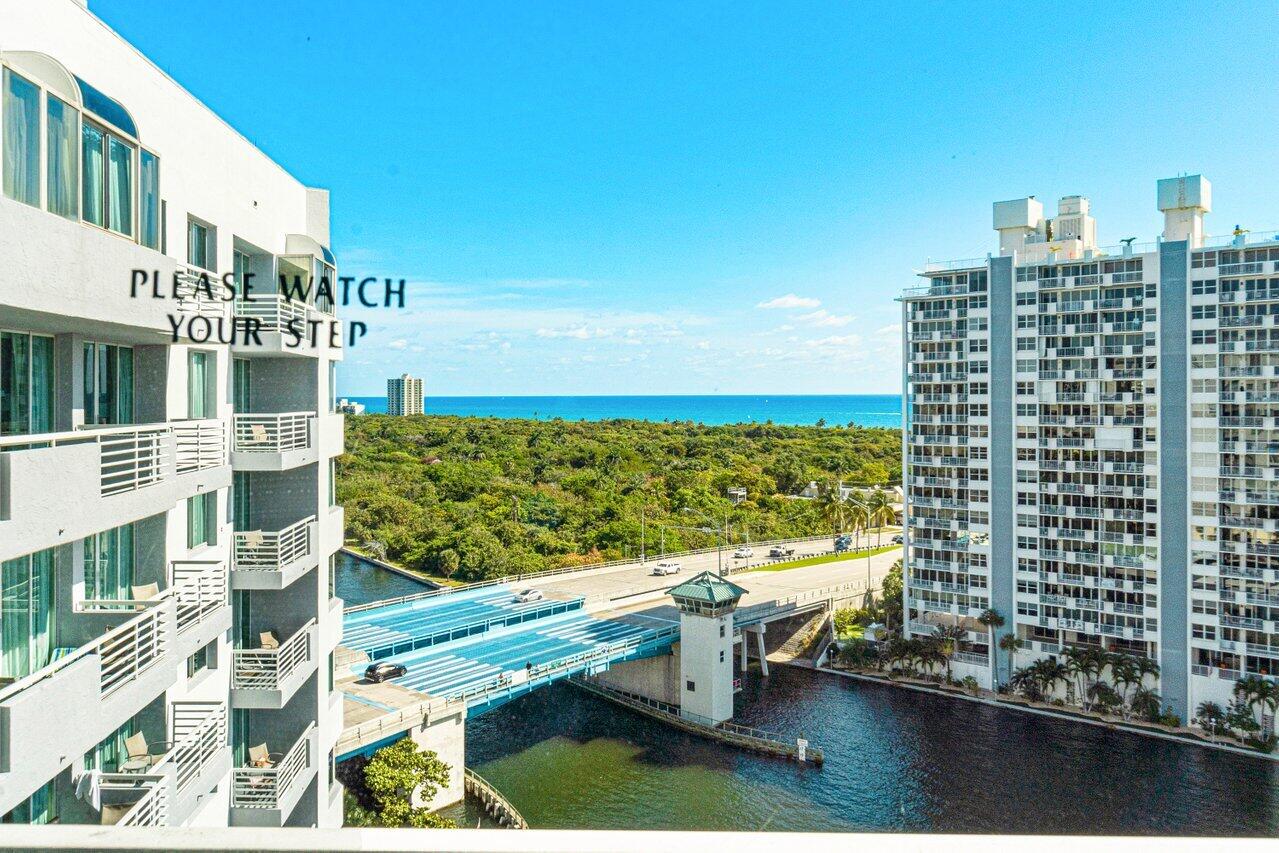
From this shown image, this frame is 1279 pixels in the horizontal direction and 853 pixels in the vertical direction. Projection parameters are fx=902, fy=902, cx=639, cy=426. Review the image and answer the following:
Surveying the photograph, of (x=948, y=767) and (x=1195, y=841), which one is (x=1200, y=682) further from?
(x=1195, y=841)

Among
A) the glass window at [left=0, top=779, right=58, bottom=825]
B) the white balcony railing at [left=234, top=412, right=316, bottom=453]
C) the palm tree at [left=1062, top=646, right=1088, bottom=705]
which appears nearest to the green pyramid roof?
the palm tree at [left=1062, top=646, right=1088, bottom=705]

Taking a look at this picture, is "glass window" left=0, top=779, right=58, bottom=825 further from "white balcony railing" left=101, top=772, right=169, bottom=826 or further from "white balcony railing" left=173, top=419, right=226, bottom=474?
"white balcony railing" left=173, top=419, right=226, bottom=474

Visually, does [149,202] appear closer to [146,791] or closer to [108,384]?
[108,384]

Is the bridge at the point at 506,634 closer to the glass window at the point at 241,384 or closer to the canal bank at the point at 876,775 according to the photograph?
the canal bank at the point at 876,775

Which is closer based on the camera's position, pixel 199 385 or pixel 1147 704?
pixel 199 385

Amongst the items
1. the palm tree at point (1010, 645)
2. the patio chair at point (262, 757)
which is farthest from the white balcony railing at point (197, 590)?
the palm tree at point (1010, 645)

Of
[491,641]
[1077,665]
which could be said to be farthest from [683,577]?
[1077,665]
